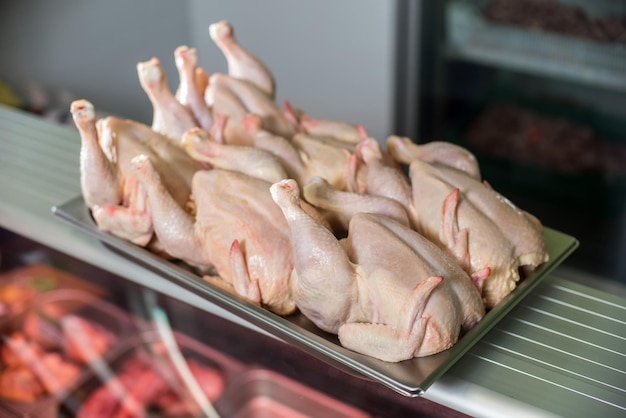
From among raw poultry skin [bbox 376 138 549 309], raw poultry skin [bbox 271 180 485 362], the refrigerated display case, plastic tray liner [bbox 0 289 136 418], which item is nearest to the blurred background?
the refrigerated display case

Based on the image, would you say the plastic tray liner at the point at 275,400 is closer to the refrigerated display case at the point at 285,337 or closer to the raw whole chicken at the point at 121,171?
the refrigerated display case at the point at 285,337

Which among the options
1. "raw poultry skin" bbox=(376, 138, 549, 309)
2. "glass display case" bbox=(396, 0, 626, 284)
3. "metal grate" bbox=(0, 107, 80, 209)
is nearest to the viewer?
"raw poultry skin" bbox=(376, 138, 549, 309)

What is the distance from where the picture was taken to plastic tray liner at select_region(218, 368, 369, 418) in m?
1.31

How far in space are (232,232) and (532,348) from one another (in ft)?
1.60

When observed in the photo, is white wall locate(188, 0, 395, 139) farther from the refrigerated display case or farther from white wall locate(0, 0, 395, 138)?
the refrigerated display case

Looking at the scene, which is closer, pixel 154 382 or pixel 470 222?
pixel 470 222

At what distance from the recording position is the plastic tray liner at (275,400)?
1311 millimetres

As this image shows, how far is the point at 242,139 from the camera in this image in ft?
4.84

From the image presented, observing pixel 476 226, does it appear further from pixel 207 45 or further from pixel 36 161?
pixel 207 45

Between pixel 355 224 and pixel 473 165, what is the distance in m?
0.30

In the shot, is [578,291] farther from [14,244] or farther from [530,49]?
[530,49]

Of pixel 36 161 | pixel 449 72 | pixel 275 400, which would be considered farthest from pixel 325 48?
pixel 275 400

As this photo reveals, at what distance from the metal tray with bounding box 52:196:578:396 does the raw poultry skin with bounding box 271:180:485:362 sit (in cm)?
2

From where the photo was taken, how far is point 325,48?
3127 mm
